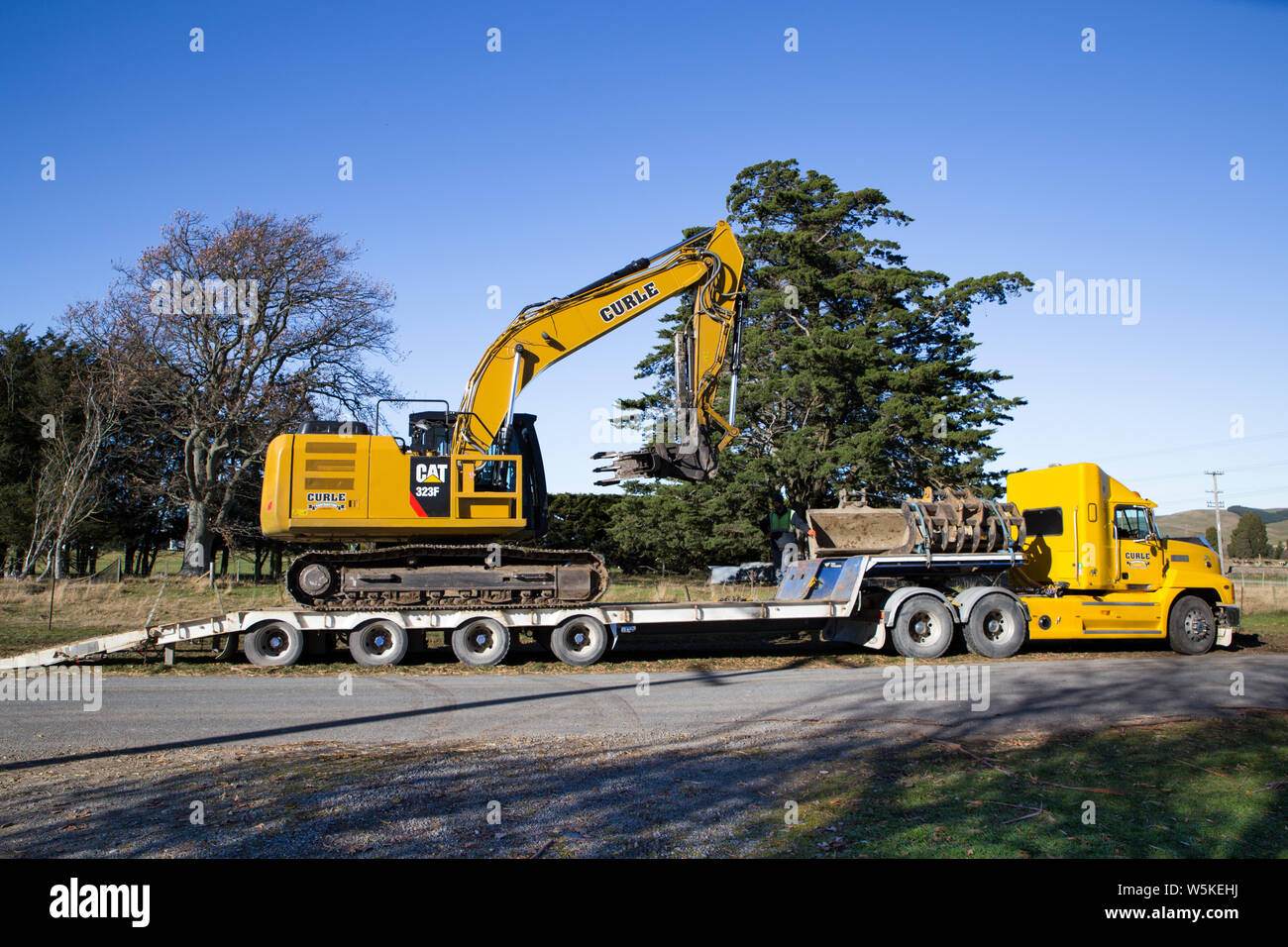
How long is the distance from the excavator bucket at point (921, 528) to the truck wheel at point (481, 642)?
586 centimetres

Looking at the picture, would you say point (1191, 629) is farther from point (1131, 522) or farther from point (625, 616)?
point (625, 616)

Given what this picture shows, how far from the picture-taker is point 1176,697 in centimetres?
1176

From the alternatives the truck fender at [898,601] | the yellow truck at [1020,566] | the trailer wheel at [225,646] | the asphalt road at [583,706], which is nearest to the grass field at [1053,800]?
the asphalt road at [583,706]

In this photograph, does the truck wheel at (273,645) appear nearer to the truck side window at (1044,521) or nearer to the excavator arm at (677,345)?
the excavator arm at (677,345)

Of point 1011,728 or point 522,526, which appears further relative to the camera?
point 522,526

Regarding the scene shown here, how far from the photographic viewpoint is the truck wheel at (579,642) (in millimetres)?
15320

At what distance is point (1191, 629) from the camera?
17047mm

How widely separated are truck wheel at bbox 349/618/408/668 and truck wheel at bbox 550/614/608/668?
249 centimetres

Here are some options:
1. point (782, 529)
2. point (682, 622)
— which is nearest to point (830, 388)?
point (782, 529)

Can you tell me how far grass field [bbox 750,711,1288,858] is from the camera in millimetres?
5691
